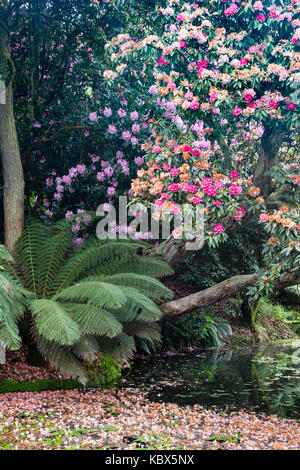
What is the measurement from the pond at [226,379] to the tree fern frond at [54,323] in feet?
2.94

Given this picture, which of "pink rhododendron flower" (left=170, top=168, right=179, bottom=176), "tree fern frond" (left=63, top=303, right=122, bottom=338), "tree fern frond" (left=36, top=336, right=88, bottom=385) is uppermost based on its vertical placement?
"pink rhododendron flower" (left=170, top=168, right=179, bottom=176)

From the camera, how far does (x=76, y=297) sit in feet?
14.3

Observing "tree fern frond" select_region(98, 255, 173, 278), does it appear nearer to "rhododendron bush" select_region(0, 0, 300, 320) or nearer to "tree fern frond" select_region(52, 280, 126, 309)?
"rhododendron bush" select_region(0, 0, 300, 320)

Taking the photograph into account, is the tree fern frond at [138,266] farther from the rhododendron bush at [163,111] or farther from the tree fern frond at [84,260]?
the rhododendron bush at [163,111]

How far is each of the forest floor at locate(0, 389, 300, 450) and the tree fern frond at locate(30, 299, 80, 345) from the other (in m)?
0.52

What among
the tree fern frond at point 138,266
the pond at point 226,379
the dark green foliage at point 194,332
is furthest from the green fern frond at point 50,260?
the dark green foliage at point 194,332

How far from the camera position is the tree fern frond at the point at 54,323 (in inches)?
144

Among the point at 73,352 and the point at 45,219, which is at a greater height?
the point at 45,219

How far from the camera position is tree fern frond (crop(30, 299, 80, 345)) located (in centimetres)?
365

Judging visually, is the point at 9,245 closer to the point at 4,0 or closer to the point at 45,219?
the point at 45,219

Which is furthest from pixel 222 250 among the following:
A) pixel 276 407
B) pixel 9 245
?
pixel 276 407

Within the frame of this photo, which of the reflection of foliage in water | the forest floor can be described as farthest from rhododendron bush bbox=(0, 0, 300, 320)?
the forest floor

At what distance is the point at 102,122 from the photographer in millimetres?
5992
